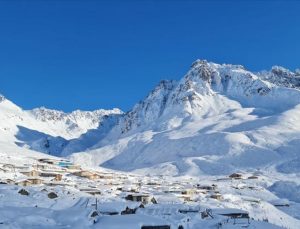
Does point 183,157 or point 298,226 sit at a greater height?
point 183,157

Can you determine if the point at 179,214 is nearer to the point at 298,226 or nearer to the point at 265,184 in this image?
the point at 298,226

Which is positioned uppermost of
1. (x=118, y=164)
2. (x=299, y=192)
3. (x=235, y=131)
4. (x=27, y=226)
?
(x=235, y=131)

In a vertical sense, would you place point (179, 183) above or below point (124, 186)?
above

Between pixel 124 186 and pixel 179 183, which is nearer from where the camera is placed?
pixel 124 186

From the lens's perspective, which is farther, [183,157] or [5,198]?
[183,157]

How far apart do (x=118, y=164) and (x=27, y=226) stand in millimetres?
163034

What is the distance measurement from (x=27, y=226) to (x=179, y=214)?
9.56 meters

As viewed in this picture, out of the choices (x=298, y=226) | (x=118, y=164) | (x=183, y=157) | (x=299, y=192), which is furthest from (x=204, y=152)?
(x=298, y=226)

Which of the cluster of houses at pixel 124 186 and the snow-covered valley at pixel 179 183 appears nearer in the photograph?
the snow-covered valley at pixel 179 183

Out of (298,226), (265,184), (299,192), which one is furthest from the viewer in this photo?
(265,184)

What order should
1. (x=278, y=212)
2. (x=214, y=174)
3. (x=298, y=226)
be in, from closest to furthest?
(x=298, y=226) → (x=278, y=212) → (x=214, y=174)

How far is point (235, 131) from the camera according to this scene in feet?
608

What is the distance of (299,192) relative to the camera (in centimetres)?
8800

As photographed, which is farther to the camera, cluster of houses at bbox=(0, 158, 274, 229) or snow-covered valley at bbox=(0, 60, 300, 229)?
cluster of houses at bbox=(0, 158, 274, 229)
